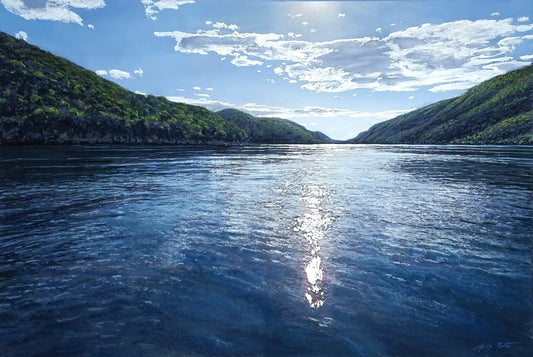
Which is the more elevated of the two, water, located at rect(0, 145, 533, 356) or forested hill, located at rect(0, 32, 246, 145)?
forested hill, located at rect(0, 32, 246, 145)

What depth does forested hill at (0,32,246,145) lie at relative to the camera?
96250mm

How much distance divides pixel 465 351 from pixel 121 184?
23554 millimetres

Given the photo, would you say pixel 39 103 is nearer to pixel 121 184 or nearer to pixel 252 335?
pixel 121 184

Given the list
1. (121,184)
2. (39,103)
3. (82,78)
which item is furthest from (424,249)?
(82,78)

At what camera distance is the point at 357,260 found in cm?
888

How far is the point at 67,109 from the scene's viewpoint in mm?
108188
